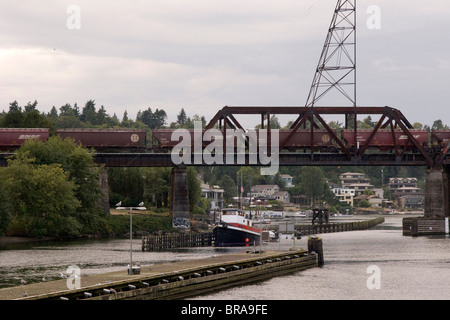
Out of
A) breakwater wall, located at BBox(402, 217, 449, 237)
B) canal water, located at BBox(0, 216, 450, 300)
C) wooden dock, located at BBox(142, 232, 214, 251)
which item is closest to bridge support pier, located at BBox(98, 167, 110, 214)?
canal water, located at BBox(0, 216, 450, 300)

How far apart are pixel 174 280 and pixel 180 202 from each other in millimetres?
75355

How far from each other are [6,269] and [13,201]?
41428 millimetres

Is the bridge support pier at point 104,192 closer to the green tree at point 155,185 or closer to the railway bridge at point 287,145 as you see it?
the railway bridge at point 287,145

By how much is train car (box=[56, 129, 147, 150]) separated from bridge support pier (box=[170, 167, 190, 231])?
11.3 m

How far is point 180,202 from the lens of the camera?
13200 centimetres

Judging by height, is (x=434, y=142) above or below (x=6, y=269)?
above

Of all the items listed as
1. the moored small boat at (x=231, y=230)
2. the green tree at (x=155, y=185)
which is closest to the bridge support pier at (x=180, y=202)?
the moored small boat at (x=231, y=230)

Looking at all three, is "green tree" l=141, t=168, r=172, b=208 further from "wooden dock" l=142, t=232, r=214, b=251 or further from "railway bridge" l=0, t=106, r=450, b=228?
"wooden dock" l=142, t=232, r=214, b=251

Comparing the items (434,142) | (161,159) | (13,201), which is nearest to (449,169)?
(434,142)

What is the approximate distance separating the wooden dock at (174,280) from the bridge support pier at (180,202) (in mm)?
53782
